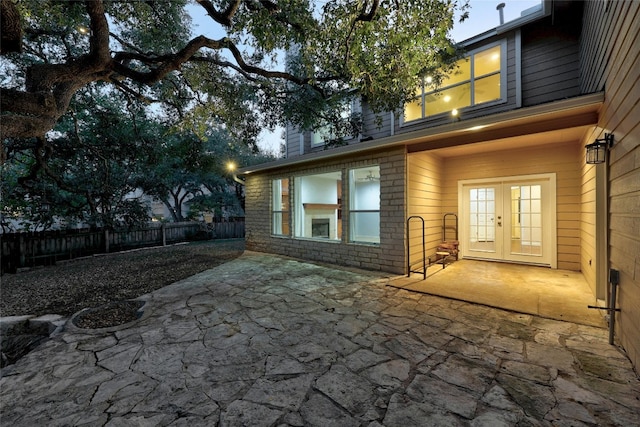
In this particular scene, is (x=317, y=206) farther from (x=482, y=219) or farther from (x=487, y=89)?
(x=487, y=89)

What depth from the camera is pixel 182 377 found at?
198 cm

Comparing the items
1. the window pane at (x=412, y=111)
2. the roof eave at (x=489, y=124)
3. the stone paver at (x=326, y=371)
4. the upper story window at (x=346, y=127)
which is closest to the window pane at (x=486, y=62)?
the window pane at (x=412, y=111)

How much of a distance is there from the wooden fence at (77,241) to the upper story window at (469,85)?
10.1 metres

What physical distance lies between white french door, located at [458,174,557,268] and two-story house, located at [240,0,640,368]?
0.02 meters

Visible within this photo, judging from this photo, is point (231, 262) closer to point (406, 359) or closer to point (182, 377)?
point (182, 377)

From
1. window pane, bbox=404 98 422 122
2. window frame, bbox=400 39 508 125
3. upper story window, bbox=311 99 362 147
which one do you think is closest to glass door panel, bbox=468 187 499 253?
window frame, bbox=400 39 508 125

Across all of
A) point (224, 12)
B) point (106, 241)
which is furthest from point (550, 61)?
point (106, 241)

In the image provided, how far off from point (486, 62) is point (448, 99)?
3.80 feet

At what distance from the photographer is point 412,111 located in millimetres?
7379

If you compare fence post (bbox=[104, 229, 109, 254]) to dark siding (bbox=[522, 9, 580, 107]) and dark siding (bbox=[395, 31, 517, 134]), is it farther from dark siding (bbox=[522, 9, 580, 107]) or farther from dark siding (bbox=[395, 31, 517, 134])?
dark siding (bbox=[522, 9, 580, 107])

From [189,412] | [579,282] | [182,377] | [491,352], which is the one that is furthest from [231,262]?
[579,282]

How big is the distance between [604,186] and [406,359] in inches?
121

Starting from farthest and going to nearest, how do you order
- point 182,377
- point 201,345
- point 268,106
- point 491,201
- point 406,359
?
1. point 268,106
2. point 491,201
3. point 201,345
4. point 406,359
5. point 182,377

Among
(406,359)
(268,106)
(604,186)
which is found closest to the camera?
(406,359)
